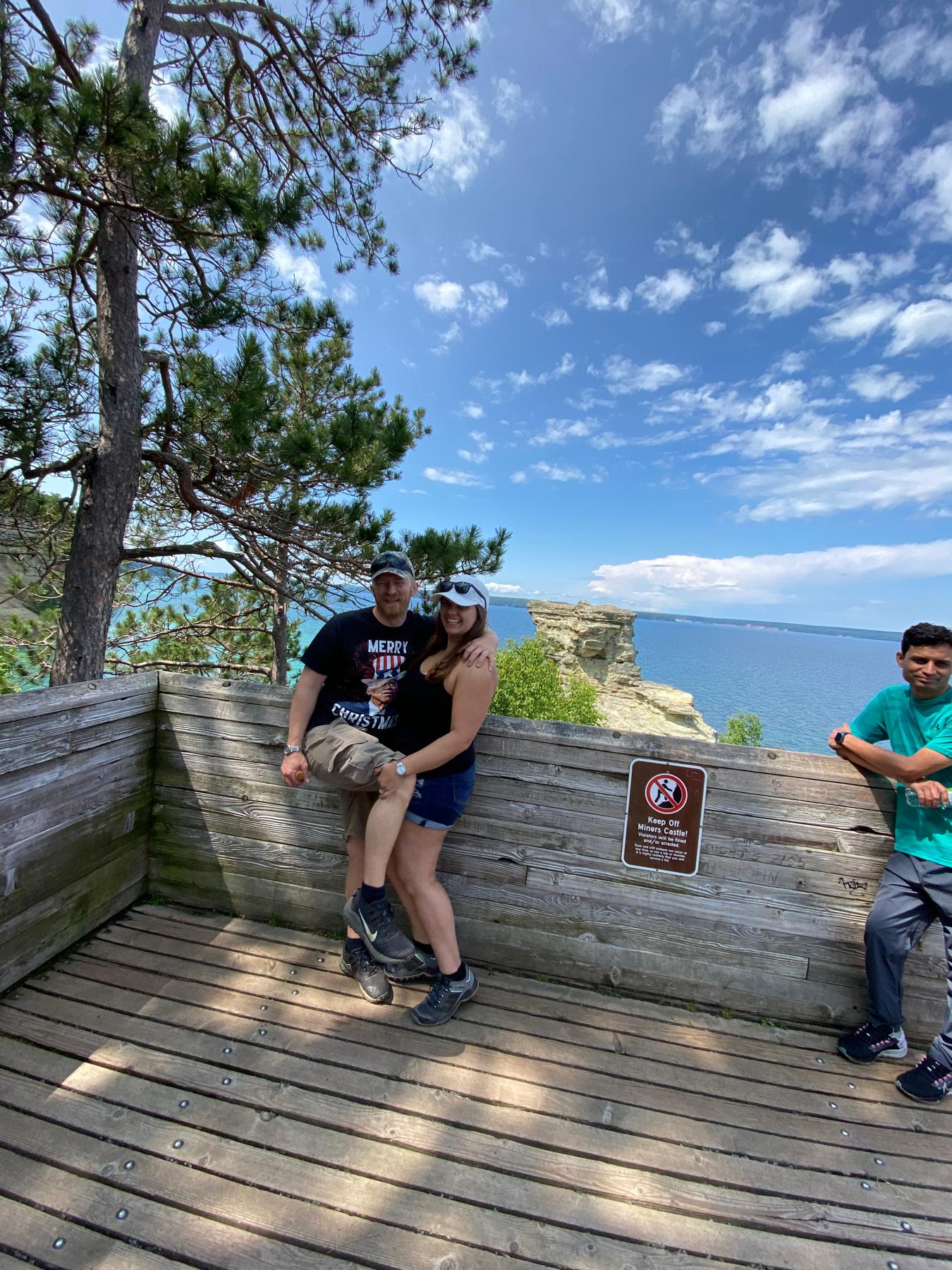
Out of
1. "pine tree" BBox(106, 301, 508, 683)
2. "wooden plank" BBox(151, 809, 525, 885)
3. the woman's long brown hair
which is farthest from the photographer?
"pine tree" BBox(106, 301, 508, 683)

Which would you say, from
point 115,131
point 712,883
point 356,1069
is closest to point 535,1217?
point 356,1069

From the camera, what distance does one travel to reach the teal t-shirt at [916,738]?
81.9 inches

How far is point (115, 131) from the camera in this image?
304cm

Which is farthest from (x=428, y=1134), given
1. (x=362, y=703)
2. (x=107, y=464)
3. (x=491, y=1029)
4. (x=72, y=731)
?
(x=107, y=464)

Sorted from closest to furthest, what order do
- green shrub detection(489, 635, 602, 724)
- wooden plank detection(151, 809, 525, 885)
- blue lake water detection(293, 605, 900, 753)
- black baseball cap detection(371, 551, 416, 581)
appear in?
1. black baseball cap detection(371, 551, 416, 581)
2. wooden plank detection(151, 809, 525, 885)
3. green shrub detection(489, 635, 602, 724)
4. blue lake water detection(293, 605, 900, 753)

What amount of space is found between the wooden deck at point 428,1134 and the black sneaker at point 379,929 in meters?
0.25

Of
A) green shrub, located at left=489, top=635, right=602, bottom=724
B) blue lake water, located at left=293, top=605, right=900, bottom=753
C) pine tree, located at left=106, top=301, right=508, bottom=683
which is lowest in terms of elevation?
blue lake water, located at left=293, top=605, right=900, bottom=753

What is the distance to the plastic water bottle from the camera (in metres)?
2.02

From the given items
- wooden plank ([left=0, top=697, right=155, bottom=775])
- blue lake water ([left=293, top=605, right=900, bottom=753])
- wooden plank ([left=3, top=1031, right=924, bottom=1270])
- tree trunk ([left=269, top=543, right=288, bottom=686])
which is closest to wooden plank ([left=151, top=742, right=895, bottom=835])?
wooden plank ([left=0, top=697, right=155, bottom=775])

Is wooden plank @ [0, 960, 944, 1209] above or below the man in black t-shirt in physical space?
below

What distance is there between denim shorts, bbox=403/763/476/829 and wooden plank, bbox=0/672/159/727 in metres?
1.48

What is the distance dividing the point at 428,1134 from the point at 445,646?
1.63 meters

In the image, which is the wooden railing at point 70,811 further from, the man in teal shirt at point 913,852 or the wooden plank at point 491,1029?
the man in teal shirt at point 913,852

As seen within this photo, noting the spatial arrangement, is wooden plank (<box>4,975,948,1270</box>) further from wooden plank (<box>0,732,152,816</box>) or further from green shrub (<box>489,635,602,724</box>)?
green shrub (<box>489,635,602,724</box>)
